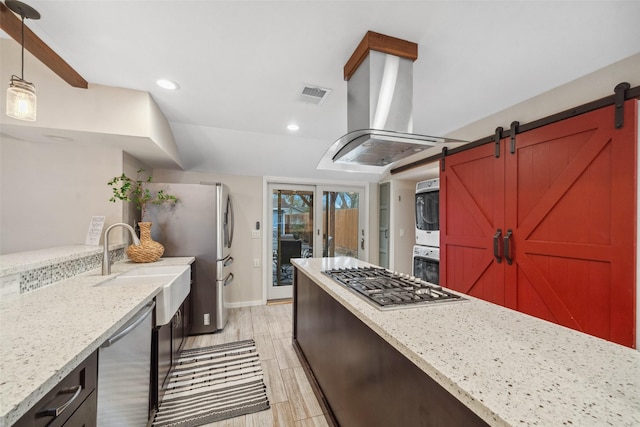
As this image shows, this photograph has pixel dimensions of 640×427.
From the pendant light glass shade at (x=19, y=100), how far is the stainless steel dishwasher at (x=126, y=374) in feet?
3.87

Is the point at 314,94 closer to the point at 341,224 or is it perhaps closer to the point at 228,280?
the point at 228,280

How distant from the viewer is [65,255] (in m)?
1.70

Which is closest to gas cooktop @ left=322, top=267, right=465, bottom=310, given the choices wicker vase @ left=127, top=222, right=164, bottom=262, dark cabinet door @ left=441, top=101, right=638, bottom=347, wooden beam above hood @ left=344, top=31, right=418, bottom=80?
dark cabinet door @ left=441, top=101, right=638, bottom=347

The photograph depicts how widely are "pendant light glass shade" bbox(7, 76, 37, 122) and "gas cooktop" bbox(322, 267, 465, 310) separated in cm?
193

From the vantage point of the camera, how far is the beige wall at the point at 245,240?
3.80m

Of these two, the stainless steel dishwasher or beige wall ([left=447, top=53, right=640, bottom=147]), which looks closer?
the stainless steel dishwasher

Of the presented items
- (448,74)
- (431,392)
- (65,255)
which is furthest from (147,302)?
(448,74)

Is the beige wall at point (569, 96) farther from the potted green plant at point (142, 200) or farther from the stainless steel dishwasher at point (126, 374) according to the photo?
the potted green plant at point (142, 200)

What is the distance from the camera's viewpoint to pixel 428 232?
339 cm

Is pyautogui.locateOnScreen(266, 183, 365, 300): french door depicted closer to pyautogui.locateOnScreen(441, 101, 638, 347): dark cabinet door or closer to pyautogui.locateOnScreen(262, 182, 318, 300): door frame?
pyautogui.locateOnScreen(262, 182, 318, 300): door frame

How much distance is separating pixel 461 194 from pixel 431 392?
2.43 meters

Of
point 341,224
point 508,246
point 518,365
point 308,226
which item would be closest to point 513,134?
point 508,246

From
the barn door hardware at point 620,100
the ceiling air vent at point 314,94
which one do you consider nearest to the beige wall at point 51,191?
the ceiling air vent at point 314,94

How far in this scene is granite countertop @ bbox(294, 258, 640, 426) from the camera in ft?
1.75
